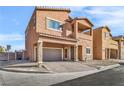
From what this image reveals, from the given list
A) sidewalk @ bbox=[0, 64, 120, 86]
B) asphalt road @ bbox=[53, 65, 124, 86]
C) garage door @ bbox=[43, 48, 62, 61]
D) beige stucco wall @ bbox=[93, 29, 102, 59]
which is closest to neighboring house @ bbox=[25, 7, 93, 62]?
garage door @ bbox=[43, 48, 62, 61]

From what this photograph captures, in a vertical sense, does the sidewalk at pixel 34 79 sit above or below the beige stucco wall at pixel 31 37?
below

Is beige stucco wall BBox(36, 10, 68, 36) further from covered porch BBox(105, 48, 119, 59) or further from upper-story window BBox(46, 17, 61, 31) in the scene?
covered porch BBox(105, 48, 119, 59)

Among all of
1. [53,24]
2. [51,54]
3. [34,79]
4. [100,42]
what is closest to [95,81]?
[34,79]

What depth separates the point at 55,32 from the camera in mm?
19109

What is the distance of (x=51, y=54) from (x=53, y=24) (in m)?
3.19

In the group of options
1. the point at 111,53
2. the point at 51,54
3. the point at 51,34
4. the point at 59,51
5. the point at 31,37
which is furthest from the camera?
the point at 111,53

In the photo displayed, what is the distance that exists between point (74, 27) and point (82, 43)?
92.9 inches

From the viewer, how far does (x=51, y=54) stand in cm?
1897

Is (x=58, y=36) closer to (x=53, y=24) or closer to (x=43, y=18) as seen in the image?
(x=53, y=24)

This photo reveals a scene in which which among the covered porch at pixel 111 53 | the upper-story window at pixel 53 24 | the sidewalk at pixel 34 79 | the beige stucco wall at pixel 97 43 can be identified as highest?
the upper-story window at pixel 53 24

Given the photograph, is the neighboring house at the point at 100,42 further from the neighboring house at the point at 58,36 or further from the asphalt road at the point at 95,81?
the asphalt road at the point at 95,81

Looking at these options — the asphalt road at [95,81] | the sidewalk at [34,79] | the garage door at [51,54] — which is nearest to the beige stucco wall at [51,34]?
the garage door at [51,54]

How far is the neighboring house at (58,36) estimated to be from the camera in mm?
17781
